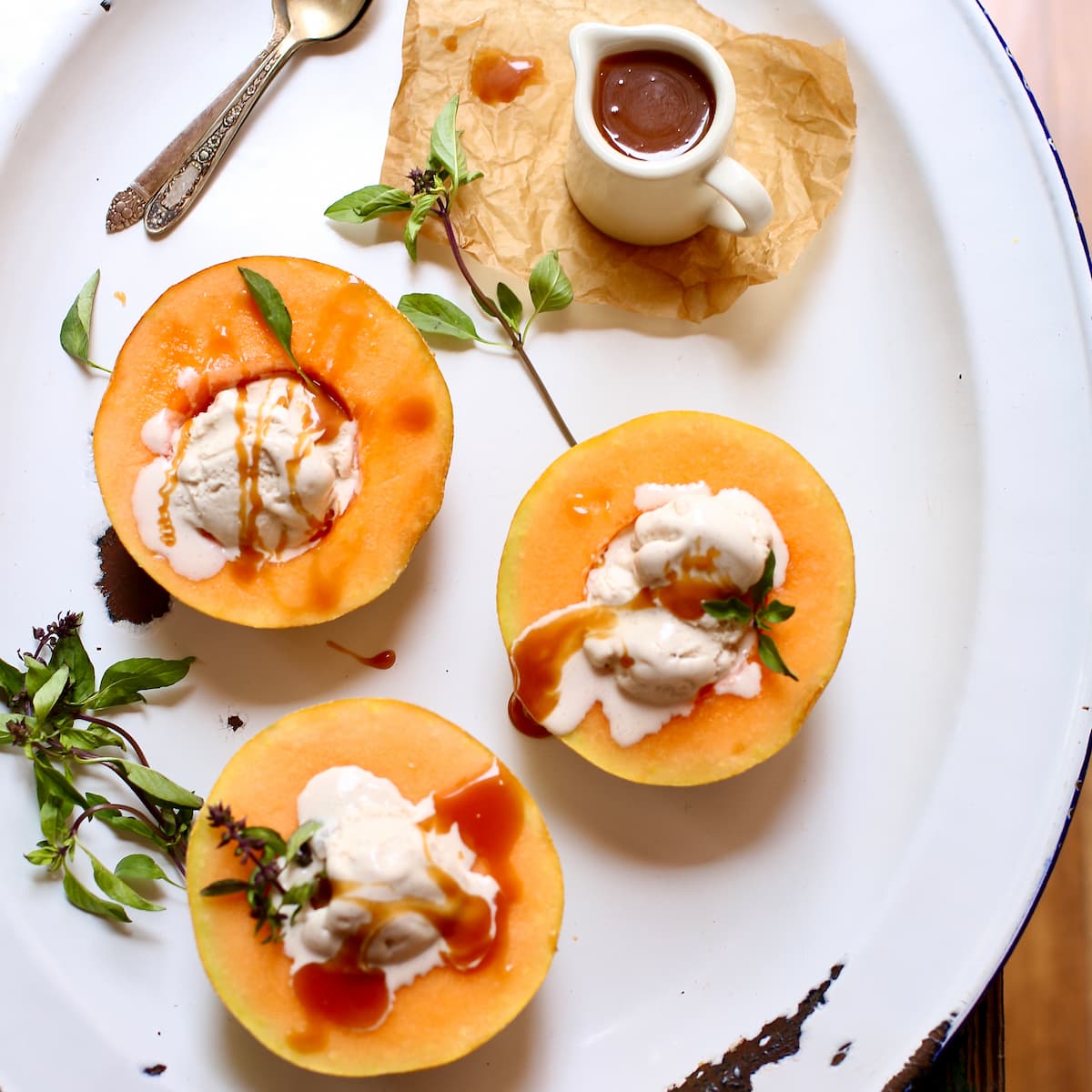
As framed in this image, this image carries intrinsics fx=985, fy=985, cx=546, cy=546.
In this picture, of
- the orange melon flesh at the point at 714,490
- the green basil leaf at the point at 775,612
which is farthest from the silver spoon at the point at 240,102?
the green basil leaf at the point at 775,612

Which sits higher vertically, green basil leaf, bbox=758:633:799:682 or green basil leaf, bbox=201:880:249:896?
green basil leaf, bbox=758:633:799:682

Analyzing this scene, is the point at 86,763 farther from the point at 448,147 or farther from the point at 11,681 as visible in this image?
the point at 448,147

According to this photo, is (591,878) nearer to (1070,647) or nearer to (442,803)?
(442,803)

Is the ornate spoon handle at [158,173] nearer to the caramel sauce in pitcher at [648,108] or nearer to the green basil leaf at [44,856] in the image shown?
the caramel sauce in pitcher at [648,108]

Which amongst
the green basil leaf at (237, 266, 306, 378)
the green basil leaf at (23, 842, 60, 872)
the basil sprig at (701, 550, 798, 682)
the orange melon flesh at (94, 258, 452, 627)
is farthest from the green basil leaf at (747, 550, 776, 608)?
the green basil leaf at (23, 842, 60, 872)

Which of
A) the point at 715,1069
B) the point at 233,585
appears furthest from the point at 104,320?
the point at 715,1069

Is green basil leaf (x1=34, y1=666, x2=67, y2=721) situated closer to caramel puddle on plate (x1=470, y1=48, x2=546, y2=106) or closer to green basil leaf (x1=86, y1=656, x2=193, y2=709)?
green basil leaf (x1=86, y1=656, x2=193, y2=709)

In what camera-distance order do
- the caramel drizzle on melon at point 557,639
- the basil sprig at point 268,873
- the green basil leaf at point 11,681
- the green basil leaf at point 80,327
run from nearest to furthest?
the basil sprig at point 268,873, the caramel drizzle on melon at point 557,639, the green basil leaf at point 11,681, the green basil leaf at point 80,327
